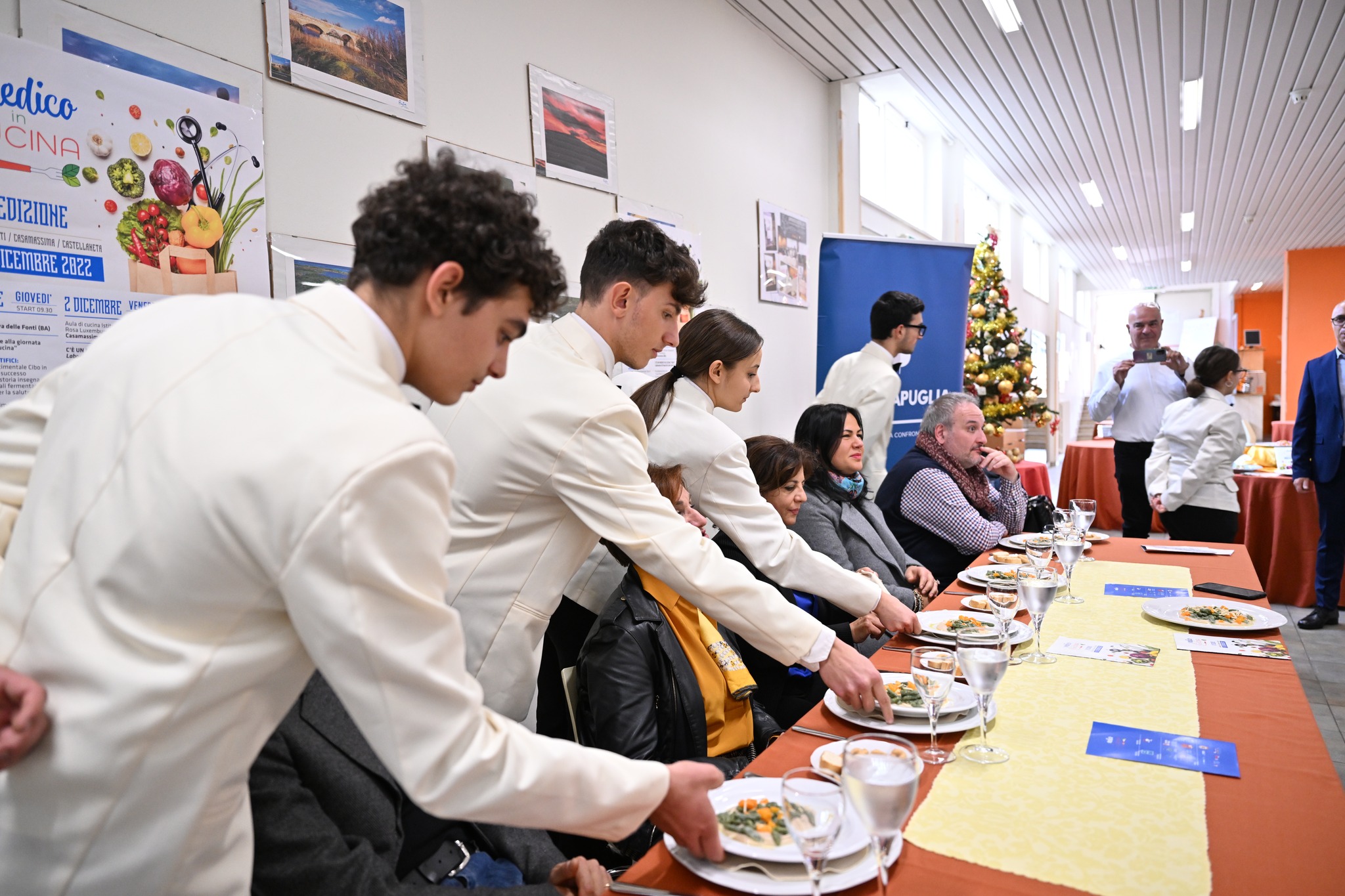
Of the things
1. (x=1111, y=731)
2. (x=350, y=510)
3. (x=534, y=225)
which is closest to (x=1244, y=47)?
(x=1111, y=731)

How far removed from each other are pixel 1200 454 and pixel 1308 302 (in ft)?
37.8

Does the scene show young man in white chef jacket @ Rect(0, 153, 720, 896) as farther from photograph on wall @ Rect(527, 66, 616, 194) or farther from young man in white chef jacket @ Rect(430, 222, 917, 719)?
photograph on wall @ Rect(527, 66, 616, 194)

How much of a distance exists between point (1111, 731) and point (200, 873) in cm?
129

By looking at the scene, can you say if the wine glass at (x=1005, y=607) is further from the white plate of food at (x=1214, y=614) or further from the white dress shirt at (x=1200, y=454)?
the white dress shirt at (x=1200, y=454)

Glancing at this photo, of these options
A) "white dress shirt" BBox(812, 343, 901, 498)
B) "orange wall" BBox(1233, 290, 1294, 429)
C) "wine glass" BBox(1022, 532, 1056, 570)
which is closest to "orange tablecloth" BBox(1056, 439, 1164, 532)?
"white dress shirt" BBox(812, 343, 901, 498)

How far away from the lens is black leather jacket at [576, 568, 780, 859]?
165cm

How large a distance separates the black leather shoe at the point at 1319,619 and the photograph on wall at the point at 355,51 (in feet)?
16.9

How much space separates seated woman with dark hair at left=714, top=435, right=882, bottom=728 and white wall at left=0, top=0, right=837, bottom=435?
1.11 meters

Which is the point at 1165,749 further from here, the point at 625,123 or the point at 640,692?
the point at 625,123

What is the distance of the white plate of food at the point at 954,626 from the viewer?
Answer: 74.1 inches

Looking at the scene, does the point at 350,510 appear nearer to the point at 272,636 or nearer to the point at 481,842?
the point at 272,636

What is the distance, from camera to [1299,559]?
200 inches

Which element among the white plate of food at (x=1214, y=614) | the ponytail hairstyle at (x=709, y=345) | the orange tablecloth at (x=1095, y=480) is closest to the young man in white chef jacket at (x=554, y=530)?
the ponytail hairstyle at (x=709, y=345)

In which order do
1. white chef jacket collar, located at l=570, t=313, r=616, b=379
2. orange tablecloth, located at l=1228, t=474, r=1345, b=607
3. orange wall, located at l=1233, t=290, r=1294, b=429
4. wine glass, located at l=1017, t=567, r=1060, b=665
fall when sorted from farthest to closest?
orange wall, located at l=1233, t=290, r=1294, b=429
orange tablecloth, located at l=1228, t=474, r=1345, b=607
white chef jacket collar, located at l=570, t=313, r=616, b=379
wine glass, located at l=1017, t=567, r=1060, b=665
